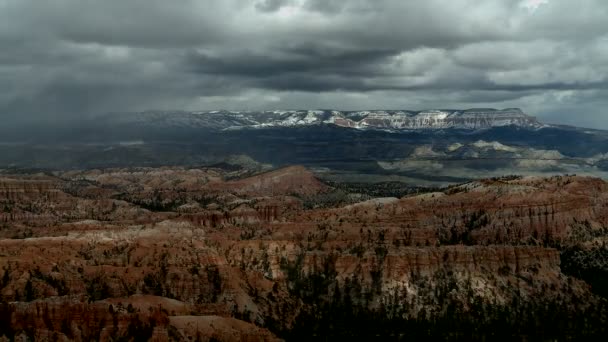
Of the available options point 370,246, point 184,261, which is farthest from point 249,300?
point 370,246

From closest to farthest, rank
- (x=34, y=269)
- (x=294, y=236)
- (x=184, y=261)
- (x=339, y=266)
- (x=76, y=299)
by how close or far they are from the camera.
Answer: (x=76, y=299) → (x=34, y=269) → (x=184, y=261) → (x=339, y=266) → (x=294, y=236)

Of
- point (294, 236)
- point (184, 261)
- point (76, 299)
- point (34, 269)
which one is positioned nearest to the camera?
point (76, 299)

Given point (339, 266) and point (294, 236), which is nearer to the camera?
point (339, 266)

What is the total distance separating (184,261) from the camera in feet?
495

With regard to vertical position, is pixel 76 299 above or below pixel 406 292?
above

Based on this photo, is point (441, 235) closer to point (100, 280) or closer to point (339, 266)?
point (339, 266)

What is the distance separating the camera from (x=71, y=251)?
154875 mm

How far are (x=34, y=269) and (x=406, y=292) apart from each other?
69.3m

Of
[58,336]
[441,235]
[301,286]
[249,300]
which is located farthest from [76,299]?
[441,235]

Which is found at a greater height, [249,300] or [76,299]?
[76,299]

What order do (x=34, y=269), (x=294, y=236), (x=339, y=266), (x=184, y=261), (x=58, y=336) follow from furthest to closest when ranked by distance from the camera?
(x=294, y=236)
(x=339, y=266)
(x=184, y=261)
(x=34, y=269)
(x=58, y=336)

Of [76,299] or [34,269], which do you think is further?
[34,269]

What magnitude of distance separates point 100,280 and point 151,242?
36.8 m

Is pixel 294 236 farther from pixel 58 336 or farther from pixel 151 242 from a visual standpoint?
pixel 58 336
